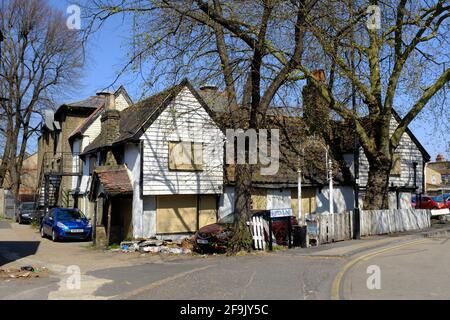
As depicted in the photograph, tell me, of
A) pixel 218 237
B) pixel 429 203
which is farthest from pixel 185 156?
pixel 429 203

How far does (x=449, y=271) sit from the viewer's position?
37.8 feet

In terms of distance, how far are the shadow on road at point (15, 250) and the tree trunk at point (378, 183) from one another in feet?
48.7

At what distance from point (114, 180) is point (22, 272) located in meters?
8.70

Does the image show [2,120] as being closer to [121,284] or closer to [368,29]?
[368,29]

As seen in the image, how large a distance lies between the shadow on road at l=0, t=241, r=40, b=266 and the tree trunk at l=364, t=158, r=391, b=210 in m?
14.8

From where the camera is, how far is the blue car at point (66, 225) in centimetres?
2292

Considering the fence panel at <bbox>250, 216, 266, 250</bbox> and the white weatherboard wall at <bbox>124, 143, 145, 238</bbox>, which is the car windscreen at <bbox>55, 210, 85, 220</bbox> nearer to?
the white weatherboard wall at <bbox>124, 143, 145, 238</bbox>

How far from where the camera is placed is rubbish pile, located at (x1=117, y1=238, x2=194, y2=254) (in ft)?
59.5

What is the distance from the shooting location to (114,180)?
21.2 metres

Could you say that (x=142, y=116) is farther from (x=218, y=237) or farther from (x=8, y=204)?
(x=8, y=204)

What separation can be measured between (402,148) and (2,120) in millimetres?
35252

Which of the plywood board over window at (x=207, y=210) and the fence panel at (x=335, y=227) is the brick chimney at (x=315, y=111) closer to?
the fence panel at (x=335, y=227)
